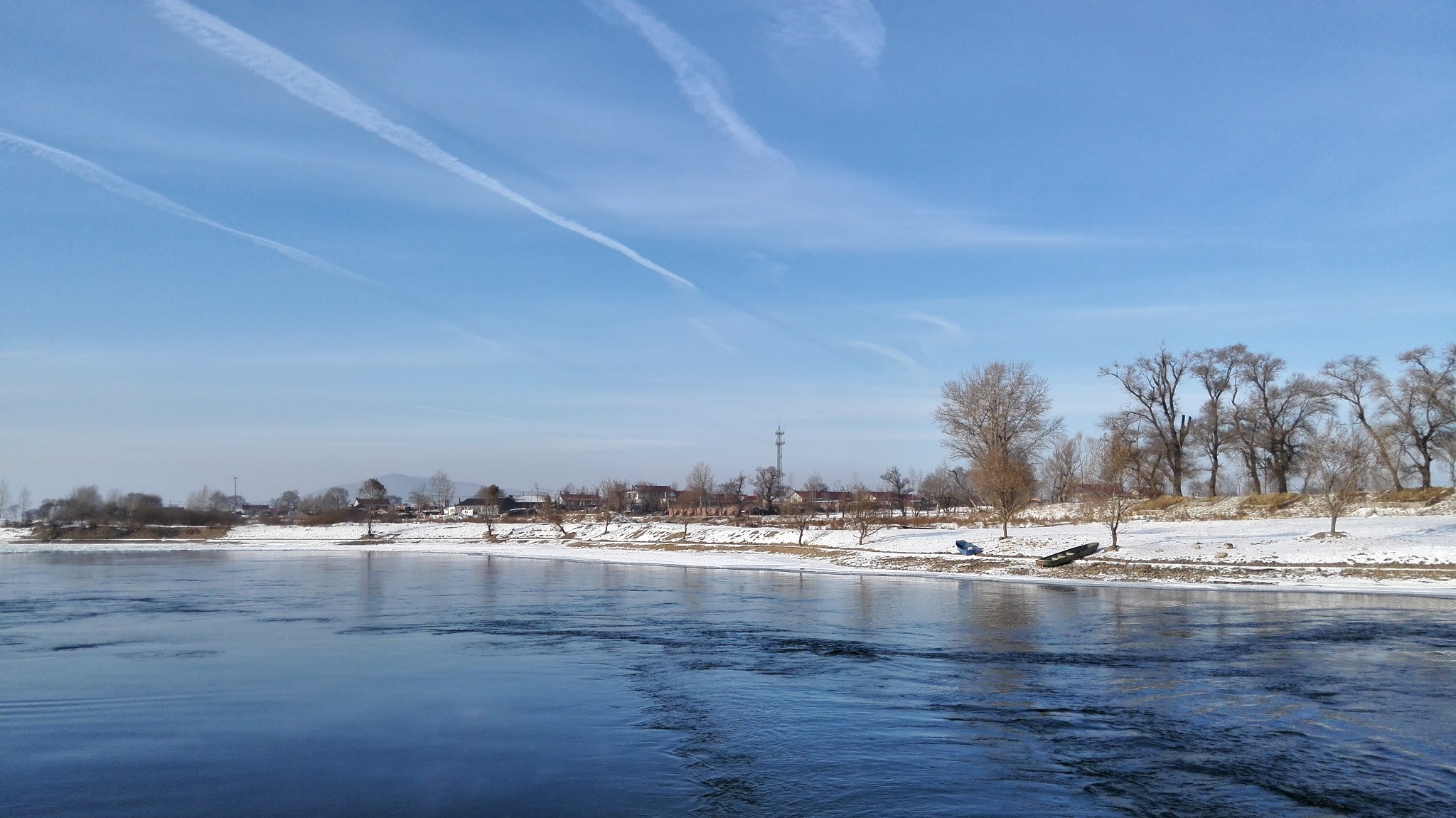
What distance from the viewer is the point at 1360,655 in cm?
1745

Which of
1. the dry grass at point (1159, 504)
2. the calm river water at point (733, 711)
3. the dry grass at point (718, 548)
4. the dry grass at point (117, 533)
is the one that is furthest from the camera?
the dry grass at point (117, 533)

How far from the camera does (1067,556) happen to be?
4088 centimetres

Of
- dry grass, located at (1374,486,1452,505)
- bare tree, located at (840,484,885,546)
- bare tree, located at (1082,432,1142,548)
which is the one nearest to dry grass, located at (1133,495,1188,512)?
bare tree, located at (1082,432,1142,548)

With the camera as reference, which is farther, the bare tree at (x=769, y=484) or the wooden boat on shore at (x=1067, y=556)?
the bare tree at (x=769, y=484)

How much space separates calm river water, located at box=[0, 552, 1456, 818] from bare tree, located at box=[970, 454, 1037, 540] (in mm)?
26764

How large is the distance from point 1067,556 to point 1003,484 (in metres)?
12.5

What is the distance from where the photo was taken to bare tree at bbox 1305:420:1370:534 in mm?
40469

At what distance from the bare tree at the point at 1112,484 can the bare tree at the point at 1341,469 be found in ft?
27.4

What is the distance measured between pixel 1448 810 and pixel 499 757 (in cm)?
958

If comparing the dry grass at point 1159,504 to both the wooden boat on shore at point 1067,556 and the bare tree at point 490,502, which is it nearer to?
the wooden boat on shore at point 1067,556

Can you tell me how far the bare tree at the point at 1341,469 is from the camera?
133 ft

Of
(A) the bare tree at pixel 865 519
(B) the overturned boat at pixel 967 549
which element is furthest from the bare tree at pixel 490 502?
(B) the overturned boat at pixel 967 549

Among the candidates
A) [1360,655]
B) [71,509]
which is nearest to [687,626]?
[1360,655]

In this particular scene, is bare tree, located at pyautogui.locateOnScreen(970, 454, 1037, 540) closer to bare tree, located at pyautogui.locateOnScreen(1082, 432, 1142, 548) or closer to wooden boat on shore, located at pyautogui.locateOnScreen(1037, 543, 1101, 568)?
bare tree, located at pyautogui.locateOnScreen(1082, 432, 1142, 548)
